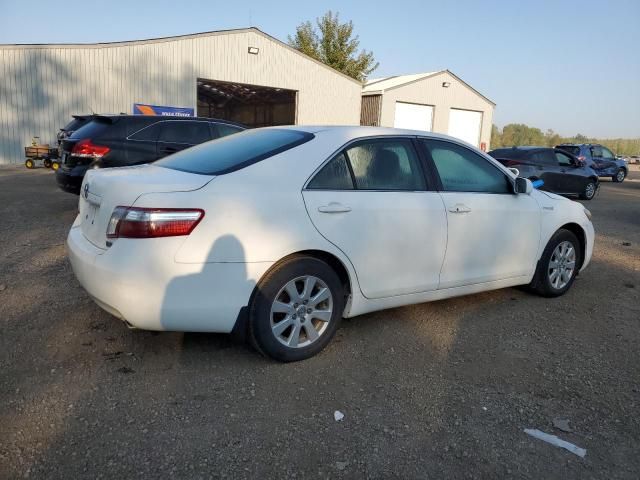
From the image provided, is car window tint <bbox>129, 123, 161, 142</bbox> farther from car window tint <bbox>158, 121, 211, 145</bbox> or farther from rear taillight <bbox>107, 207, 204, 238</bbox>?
rear taillight <bbox>107, 207, 204, 238</bbox>

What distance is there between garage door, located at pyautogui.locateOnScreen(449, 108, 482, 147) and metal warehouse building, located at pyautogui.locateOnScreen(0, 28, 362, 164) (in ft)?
27.0

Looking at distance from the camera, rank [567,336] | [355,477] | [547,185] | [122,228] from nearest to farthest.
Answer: [355,477] → [122,228] → [567,336] → [547,185]

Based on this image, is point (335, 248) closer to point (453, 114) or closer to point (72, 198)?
point (72, 198)

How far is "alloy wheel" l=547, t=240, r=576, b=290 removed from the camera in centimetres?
500

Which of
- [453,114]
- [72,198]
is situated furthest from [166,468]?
[453,114]

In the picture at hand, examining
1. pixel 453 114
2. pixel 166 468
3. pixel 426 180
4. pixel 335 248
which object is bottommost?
pixel 166 468

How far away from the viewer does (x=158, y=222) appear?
9.82ft

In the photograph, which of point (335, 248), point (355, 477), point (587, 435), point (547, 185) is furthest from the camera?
point (547, 185)

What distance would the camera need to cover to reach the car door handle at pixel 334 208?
342 centimetres

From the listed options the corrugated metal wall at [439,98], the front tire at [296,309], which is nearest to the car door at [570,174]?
the front tire at [296,309]

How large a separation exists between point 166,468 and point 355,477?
859 mm

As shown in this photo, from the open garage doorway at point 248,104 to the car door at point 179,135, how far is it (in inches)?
794

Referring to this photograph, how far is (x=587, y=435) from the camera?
283 centimetres

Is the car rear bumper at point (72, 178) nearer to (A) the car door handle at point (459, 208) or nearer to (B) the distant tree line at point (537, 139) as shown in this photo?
(A) the car door handle at point (459, 208)
